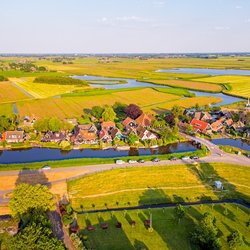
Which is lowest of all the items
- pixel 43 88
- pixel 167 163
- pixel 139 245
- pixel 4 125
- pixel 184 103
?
pixel 139 245

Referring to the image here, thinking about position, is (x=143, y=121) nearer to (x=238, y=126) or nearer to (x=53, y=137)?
(x=53, y=137)

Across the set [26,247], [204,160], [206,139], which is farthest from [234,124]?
[26,247]

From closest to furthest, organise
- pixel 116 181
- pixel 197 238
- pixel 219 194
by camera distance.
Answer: pixel 197 238 < pixel 219 194 < pixel 116 181

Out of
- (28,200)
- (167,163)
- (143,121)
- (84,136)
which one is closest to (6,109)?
(84,136)

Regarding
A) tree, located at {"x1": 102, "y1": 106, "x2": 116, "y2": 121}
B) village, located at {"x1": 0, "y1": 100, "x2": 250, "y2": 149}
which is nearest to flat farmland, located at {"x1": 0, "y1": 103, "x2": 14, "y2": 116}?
village, located at {"x1": 0, "y1": 100, "x2": 250, "y2": 149}

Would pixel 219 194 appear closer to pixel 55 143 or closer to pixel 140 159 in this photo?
pixel 140 159

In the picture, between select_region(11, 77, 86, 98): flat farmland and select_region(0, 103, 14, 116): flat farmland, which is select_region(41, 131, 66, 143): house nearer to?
select_region(0, 103, 14, 116): flat farmland

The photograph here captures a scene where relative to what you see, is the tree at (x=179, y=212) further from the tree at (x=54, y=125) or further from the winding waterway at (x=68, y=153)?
the tree at (x=54, y=125)
